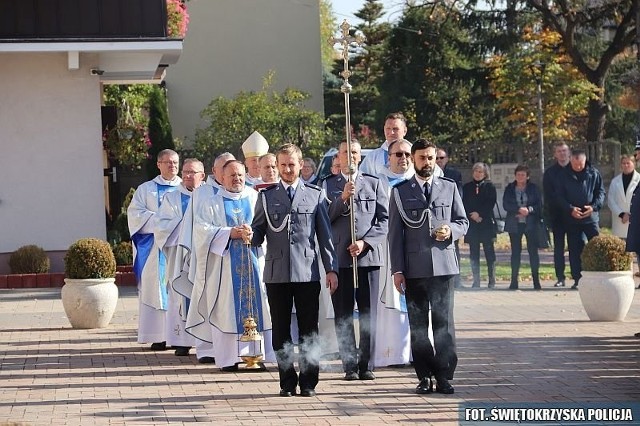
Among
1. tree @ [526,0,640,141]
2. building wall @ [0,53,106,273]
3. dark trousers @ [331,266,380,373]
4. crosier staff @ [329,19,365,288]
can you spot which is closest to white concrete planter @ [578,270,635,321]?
dark trousers @ [331,266,380,373]

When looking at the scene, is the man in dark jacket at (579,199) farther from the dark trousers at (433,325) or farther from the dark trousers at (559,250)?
the dark trousers at (433,325)

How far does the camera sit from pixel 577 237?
1920cm

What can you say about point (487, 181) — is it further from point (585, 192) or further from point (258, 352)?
point (258, 352)

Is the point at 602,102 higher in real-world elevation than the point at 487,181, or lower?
higher

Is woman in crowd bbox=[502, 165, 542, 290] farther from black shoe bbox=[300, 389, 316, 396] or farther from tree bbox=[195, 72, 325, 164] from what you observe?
tree bbox=[195, 72, 325, 164]

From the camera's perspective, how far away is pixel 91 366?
1247cm

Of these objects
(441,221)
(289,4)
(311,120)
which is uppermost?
(289,4)

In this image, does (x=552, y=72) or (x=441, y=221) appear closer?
(x=441, y=221)

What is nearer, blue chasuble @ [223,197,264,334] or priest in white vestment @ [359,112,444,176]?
priest in white vestment @ [359,112,444,176]

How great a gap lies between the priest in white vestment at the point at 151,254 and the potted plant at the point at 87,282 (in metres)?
0.90

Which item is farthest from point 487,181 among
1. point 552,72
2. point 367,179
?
point 552,72

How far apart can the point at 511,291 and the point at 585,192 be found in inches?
72.8

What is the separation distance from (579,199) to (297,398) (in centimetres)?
993

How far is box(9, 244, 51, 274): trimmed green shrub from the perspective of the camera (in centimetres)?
2003
